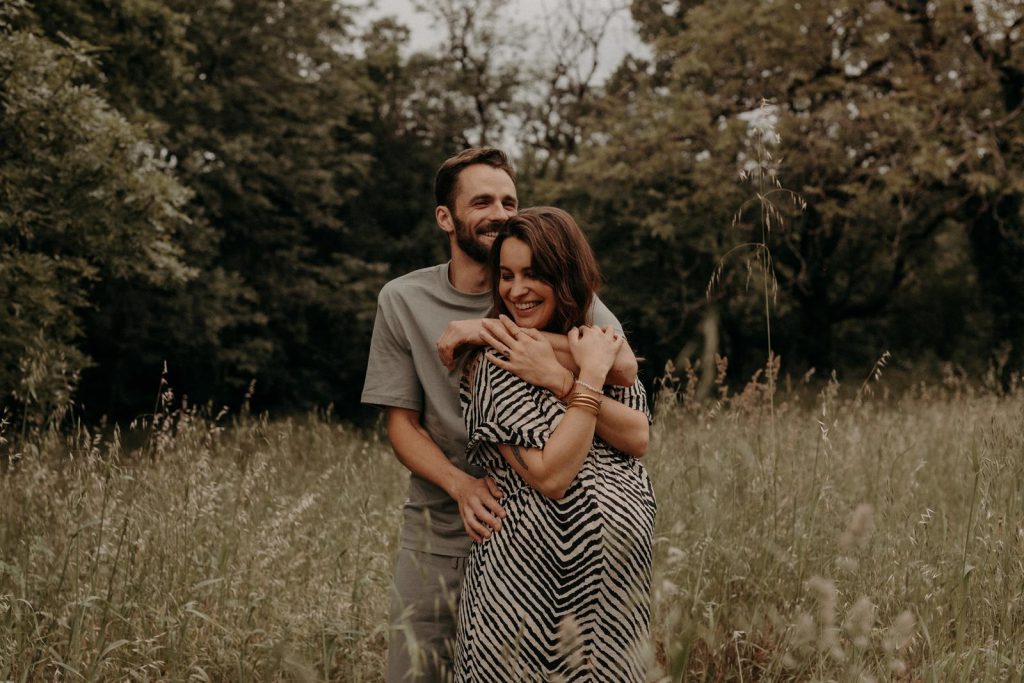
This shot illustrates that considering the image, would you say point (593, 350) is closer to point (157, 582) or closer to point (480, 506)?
point (480, 506)

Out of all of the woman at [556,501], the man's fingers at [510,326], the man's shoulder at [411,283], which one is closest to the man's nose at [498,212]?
the man's shoulder at [411,283]

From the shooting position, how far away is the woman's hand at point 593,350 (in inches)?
80.4

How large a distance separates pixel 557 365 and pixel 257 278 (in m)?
17.7

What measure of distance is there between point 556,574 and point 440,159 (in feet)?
70.0

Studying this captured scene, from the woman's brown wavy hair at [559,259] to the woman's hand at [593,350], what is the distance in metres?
0.08

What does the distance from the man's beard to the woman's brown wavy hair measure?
313 mm

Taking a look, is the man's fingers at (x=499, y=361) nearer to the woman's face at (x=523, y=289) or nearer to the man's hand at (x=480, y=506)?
the woman's face at (x=523, y=289)

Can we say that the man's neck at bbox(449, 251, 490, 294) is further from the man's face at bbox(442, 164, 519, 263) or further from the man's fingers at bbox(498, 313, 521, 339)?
the man's fingers at bbox(498, 313, 521, 339)

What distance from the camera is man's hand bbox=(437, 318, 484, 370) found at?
7.28 ft

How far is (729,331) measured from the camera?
2073 cm

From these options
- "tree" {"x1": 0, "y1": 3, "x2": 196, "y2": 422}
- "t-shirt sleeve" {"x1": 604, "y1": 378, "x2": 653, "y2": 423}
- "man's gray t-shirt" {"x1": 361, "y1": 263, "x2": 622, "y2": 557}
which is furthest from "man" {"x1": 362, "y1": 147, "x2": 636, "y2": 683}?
"tree" {"x1": 0, "y1": 3, "x2": 196, "y2": 422}

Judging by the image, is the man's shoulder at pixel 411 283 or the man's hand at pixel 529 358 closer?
the man's hand at pixel 529 358

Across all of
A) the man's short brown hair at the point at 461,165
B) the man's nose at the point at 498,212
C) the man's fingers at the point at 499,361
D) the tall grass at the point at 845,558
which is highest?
the man's short brown hair at the point at 461,165

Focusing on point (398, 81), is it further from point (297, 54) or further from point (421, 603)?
point (421, 603)
